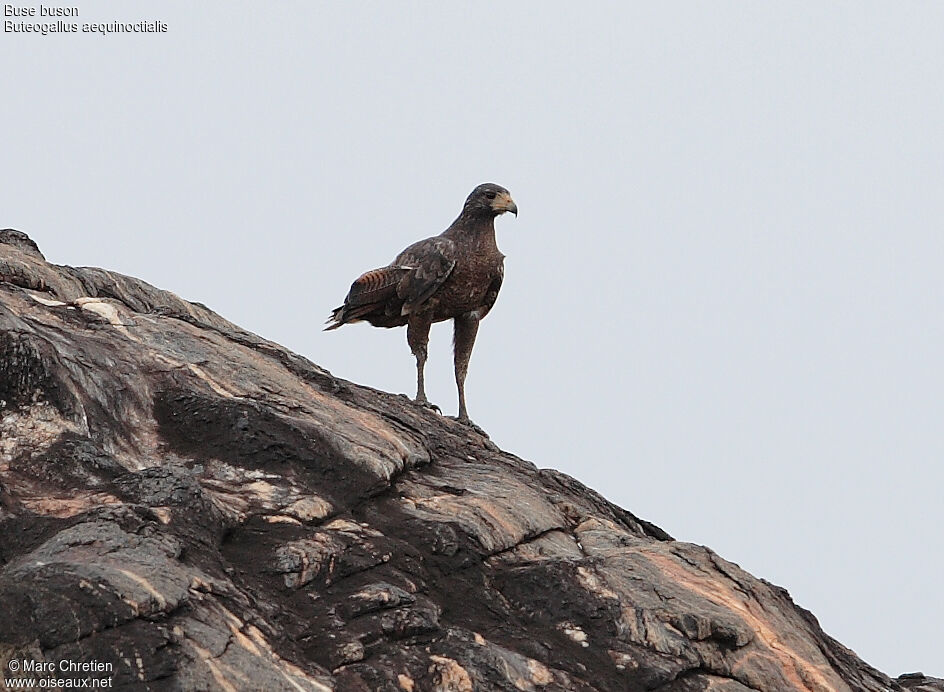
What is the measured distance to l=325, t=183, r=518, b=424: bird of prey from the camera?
501 inches

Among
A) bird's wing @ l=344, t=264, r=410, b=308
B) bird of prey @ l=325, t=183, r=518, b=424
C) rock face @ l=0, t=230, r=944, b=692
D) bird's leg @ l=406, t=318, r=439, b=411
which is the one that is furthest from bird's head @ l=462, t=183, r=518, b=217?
rock face @ l=0, t=230, r=944, b=692

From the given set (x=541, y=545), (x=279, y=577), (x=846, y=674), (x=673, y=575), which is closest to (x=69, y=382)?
(x=279, y=577)

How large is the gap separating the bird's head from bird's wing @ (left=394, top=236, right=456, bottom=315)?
630 mm

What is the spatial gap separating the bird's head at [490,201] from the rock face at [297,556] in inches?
149

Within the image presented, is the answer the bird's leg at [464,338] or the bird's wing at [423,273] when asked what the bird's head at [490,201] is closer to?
the bird's wing at [423,273]

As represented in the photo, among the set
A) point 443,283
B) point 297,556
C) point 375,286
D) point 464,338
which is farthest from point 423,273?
point 297,556

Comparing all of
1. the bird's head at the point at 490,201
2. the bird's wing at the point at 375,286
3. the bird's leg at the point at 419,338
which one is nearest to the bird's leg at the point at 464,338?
the bird's leg at the point at 419,338

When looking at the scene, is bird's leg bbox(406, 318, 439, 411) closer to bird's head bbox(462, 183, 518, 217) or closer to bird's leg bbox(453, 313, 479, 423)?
bird's leg bbox(453, 313, 479, 423)

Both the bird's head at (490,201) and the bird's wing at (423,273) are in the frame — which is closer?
the bird's wing at (423,273)

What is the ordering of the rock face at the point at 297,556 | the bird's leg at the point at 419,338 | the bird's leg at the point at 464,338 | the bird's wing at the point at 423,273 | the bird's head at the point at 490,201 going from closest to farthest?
the rock face at the point at 297,556 → the bird's wing at the point at 423,273 → the bird's leg at the point at 419,338 → the bird's head at the point at 490,201 → the bird's leg at the point at 464,338

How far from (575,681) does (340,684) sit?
1548 millimetres

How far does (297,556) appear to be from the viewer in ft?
23.4

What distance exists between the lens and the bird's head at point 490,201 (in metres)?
13.0

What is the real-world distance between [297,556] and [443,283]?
606cm
